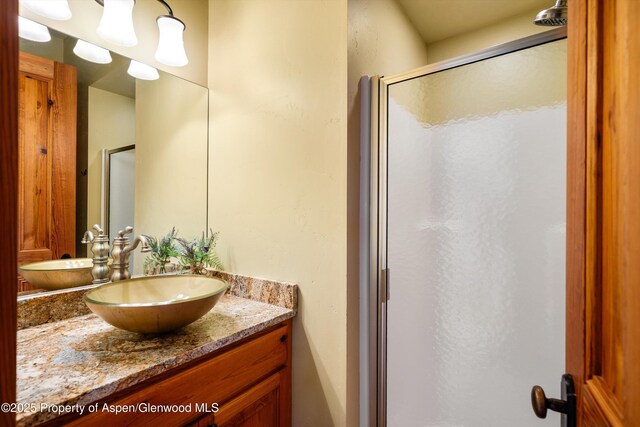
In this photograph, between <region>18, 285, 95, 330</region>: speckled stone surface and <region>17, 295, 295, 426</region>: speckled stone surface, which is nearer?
<region>17, 295, 295, 426</region>: speckled stone surface

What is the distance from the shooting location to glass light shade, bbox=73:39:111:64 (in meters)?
1.17

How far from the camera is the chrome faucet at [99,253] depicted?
122cm

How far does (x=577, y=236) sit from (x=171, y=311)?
0.97 meters

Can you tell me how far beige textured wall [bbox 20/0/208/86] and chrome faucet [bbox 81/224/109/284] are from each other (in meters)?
0.74

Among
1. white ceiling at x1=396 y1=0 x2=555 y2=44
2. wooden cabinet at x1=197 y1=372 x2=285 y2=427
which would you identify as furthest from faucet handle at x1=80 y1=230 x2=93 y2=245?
white ceiling at x1=396 y1=0 x2=555 y2=44

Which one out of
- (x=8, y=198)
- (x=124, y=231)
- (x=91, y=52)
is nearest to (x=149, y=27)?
(x=91, y=52)

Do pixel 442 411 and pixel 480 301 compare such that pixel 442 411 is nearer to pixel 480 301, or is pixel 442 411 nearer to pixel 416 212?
pixel 480 301

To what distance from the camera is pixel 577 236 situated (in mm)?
533

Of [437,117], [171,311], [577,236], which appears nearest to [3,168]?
[171,311]

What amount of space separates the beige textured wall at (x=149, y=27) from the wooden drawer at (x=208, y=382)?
1268 mm

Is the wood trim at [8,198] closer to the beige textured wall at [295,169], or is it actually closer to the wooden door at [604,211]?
the wooden door at [604,211]

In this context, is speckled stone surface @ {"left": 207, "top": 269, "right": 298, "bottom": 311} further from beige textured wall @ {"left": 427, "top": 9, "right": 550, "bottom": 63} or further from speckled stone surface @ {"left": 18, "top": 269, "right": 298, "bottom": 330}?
beige textured wall @ {"left": 427, "top": 9, "right": 550, "bottom": 63}

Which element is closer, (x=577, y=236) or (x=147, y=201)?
(x=577, y=236)

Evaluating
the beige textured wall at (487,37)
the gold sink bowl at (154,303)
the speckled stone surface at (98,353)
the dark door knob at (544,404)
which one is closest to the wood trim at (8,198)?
the speckled stone surface at (98,353)
